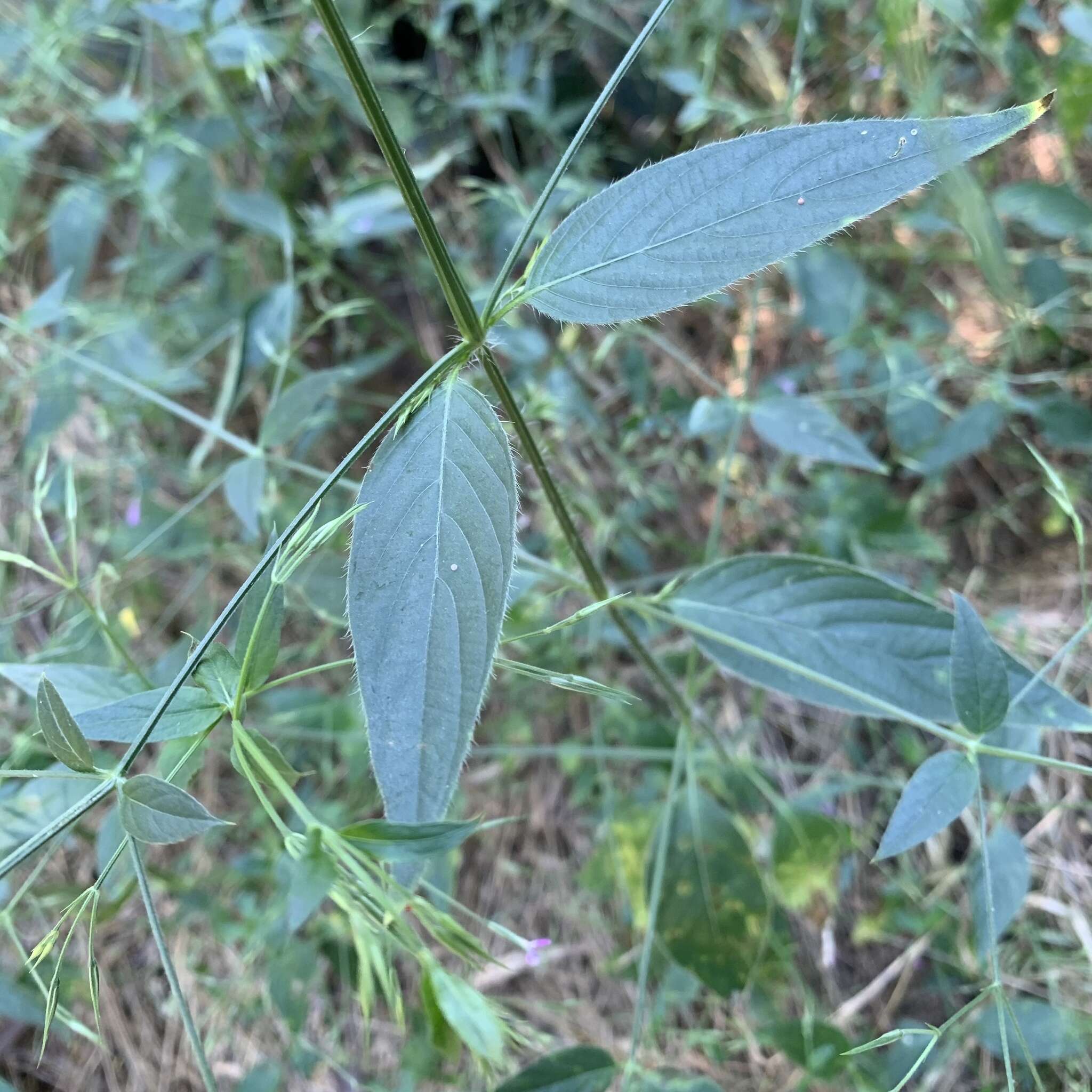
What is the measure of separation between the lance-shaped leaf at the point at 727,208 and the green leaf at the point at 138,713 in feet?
1.22

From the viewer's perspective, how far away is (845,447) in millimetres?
1048

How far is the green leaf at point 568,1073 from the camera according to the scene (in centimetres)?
91

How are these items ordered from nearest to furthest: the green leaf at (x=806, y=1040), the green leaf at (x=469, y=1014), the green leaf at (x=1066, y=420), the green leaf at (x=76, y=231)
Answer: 1. the green leaf at (x=469, y=1014)
2. the green leaf at (x=806, y=1040)
3. the green leaf at (x=1066, y=420)
4. the green leaf at (x=76, y=231)

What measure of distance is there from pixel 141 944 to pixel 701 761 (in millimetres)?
1249

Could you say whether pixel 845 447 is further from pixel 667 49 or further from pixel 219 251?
pixel 219 251

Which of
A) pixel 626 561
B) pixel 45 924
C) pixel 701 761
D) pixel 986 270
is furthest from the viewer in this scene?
pixel 45 924

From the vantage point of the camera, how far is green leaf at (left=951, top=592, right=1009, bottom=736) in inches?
26.7

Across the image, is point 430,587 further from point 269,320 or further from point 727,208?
point 269,320

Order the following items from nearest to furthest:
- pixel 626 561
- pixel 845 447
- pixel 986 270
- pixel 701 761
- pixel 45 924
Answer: pixel 986 270 < pixel 845 447 < pixel 701 761 < pixel 626 561 < pixel 45 924

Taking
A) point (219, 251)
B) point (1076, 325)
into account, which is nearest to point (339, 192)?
point (219, 251)

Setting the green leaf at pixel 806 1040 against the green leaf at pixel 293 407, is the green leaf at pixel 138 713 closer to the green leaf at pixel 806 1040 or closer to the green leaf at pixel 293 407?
the green leaf at pixel 293 407

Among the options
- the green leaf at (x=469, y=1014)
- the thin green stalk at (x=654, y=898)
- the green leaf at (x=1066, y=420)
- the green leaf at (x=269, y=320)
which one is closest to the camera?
the green leaf at (x=469, y=1014)

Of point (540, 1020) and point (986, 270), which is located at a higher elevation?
point (986, 270)

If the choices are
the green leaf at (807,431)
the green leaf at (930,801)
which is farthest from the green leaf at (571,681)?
the green leaf at (807,431)
